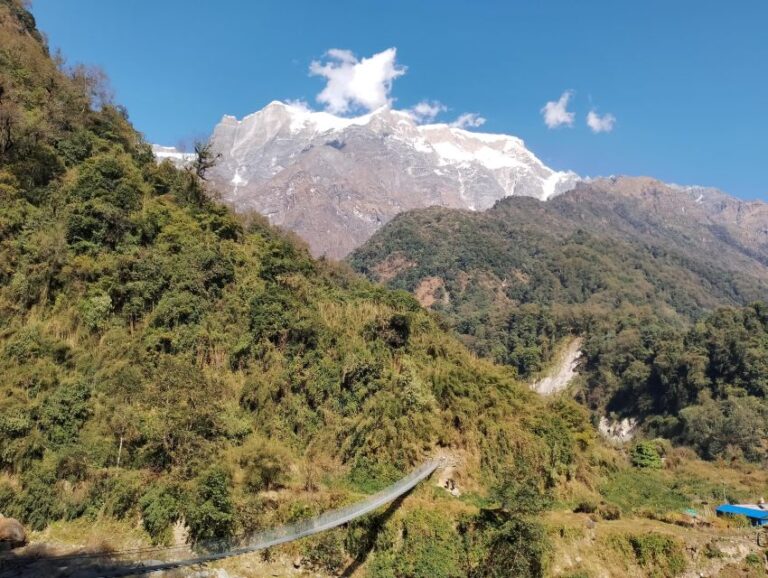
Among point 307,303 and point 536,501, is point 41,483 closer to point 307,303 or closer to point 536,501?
point 307,303

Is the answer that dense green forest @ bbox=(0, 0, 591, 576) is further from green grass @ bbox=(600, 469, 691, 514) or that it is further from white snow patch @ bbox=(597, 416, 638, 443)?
white snow patch @ bbox=(597, 416, 638, 443)

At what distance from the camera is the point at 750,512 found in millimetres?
22906

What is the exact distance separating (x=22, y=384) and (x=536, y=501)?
18.2m

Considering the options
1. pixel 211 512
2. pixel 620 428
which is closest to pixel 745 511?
pixel 211 512

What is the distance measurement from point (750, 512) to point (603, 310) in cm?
7929

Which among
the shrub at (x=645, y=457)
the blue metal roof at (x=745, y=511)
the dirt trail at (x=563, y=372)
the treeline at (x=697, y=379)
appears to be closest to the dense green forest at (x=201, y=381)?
the blue metal roof at (x=745, y=511)

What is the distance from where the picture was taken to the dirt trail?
8631cm

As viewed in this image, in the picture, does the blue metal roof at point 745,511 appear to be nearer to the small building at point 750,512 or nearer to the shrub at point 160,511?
the small building at point 750,512

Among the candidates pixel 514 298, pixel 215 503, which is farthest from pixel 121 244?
pixel 514 298

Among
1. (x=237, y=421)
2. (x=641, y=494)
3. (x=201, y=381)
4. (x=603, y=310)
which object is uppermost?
(x=603, y=310)

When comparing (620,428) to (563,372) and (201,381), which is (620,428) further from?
(201,381)

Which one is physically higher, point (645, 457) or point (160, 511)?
point (645, 457)

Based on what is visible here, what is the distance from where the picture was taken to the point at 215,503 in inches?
674

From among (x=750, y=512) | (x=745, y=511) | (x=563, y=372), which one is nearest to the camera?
(x=750, y=512)
